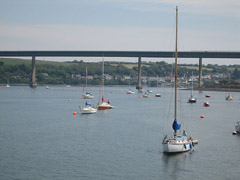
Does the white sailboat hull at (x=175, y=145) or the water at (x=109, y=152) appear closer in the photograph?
the water at (x=109, y=152)

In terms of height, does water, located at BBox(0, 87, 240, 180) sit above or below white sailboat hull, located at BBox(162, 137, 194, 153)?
below

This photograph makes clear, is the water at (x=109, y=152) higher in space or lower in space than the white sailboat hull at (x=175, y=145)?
→ lower

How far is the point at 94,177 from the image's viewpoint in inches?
1501

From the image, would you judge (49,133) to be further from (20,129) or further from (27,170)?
(27,170)

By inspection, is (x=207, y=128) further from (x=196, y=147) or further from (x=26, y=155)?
(x=26, y=155)

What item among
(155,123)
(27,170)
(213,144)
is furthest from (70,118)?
(27,170)

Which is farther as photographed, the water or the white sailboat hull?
the white sailboat hull

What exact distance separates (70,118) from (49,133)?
64.9 feet

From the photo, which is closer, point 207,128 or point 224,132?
point 224,132

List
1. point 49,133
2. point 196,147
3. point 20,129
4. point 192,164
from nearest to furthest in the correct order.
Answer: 1. point 192,164
2. point 196,147
3. point 49,133
4. point 20,129

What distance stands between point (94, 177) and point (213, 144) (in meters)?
20.2

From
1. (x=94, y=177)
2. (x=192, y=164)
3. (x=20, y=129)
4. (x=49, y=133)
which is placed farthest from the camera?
(x=20, y=129)

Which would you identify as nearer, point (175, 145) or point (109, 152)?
point (175, 145)

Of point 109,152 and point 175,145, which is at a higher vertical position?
point 175,145
